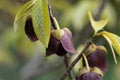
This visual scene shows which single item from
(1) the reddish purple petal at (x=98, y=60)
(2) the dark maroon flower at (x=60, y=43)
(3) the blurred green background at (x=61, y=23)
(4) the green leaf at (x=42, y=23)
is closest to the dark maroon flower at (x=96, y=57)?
(1) the reddish purple petal at (x=98, y=60)

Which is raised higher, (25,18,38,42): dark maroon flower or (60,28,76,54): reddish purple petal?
(25,18,38,42): dark maroon flower

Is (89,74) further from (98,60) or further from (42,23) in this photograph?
(42,23)

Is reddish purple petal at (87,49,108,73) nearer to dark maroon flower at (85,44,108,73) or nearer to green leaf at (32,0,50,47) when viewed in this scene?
dark maroon flower at (85,44,108,73)

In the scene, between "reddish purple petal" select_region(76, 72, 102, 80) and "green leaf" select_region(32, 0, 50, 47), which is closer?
"green leaf" select_region(32, 0, 50, 47)

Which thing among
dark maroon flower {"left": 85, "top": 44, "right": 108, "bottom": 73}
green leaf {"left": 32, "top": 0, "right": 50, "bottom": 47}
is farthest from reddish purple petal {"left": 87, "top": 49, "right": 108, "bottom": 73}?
green leaf {"left": 32, "top": 0, "right": 50, "bottom": 47}

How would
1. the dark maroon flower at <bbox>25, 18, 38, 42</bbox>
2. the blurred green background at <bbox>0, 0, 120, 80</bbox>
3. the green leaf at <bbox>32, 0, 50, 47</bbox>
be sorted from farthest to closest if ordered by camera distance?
1. the blurred green background at <bbox>0, 0, 120, 80</bbox>
2. the dark maroon flower at <bbox>25, 18, 38, 42</bbox>
3. the green leaf at <bbox>32, 0, 50, 47</bbox>

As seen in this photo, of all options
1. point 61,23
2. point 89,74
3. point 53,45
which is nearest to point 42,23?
point 53,45
